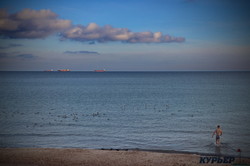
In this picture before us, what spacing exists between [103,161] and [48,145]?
8.52m

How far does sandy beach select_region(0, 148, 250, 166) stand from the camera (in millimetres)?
18172

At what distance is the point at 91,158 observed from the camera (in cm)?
1938

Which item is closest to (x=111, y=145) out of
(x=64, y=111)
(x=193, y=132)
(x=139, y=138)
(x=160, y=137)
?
(x=139, y=138)

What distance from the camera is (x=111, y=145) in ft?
80.8

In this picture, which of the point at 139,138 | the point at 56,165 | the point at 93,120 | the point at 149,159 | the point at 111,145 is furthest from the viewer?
the point at 93,120

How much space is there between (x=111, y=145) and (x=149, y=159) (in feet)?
20.6

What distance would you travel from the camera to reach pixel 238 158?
19.8m

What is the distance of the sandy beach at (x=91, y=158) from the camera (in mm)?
18172

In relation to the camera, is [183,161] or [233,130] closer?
[183,161]

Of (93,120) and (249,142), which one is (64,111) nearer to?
(93,120)

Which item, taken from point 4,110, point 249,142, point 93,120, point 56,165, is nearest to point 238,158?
point 249,142

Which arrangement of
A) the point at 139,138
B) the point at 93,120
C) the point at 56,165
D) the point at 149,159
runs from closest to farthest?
1. the point at 56,165
2. the point at 149,159
3. the point at 139,138
4. the point at 93,120

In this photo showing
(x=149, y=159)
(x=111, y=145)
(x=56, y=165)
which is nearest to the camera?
(x=56, y=165)

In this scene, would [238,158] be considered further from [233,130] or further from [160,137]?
[233,130]
